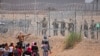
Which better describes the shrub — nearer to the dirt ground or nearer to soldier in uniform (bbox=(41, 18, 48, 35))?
the dirt ground

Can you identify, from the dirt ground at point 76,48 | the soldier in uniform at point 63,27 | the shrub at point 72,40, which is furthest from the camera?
the soldier in uniform at point 63,27

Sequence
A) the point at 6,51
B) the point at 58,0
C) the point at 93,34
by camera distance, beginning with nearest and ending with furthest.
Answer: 1. the point at 6,51
2. the point at 93,34
3. the point at 58,0

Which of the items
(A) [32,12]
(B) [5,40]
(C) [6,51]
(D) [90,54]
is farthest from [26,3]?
(C) [6,51]

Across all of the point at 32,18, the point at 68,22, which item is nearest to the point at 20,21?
the point at 32,18

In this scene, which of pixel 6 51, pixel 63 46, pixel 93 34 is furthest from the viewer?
pixel 93 34

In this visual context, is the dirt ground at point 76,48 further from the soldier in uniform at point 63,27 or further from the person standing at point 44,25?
the person standing at point 44,25

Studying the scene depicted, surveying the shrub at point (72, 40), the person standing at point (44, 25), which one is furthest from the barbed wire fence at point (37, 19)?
the shrub at point (72, 40)

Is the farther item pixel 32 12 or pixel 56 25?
pixel 32 12

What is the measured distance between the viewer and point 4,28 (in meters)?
45.5

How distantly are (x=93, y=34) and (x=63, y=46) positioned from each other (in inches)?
207

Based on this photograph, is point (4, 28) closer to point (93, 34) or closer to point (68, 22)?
point (68, 22)

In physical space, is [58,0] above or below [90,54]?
above

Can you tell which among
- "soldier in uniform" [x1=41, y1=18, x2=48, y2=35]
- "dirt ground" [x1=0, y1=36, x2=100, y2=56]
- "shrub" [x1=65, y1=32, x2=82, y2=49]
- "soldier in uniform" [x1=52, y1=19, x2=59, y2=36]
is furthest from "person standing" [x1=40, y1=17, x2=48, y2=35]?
"shrub" [x1=65, y1=32, x2=82, y2=49]

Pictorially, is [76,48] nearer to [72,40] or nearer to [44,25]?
[72,40]
